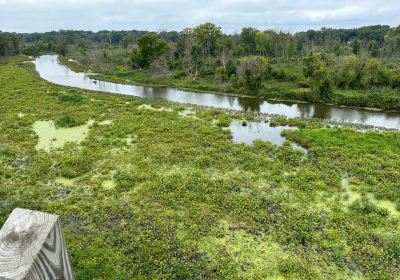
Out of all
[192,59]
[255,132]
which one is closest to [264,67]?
[192,59]

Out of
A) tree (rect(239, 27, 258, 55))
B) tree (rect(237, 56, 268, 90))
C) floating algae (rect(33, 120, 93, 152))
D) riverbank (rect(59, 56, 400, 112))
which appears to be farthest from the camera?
tree (rect(239, 27, 258, 55))

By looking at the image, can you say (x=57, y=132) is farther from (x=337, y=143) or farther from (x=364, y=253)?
(x=364, y=253)

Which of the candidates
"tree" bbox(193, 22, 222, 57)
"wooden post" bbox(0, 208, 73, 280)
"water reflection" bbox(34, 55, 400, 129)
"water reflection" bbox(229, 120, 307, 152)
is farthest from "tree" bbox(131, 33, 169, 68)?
"wooden post" bbox(0, 208, 73, 280)

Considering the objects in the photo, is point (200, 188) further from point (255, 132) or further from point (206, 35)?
point (206, 35)

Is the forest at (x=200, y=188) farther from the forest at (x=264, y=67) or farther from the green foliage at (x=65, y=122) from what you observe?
the forest at (x=264, y=67)

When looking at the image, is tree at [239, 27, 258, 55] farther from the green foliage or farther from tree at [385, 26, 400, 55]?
the green foliage

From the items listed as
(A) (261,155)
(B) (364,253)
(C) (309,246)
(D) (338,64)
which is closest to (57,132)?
(A) (261,155)
